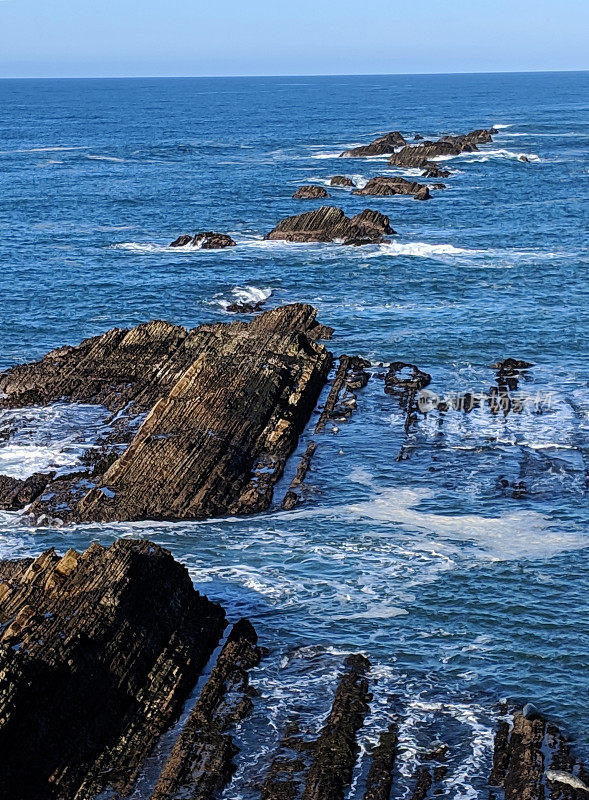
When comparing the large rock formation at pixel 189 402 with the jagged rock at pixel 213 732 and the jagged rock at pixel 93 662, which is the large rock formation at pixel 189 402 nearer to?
the jagged rock at pixel 93 662

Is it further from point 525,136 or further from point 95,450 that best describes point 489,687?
point 525,136

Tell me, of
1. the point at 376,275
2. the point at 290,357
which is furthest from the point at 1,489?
the point at 376,275

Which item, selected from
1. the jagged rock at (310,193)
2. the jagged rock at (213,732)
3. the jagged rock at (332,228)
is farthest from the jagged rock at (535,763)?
the jagged rock at (310,193)

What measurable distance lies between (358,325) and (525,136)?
10664 centimetres

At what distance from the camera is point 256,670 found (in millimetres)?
22594

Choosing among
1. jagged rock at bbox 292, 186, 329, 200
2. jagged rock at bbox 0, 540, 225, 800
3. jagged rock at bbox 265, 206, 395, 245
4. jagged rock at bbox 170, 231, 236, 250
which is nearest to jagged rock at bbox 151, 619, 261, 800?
jagged rock at bbox 0, 540, 225, 800

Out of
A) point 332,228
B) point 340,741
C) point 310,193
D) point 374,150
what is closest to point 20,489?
point 340,741

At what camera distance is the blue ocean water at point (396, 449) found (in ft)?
74.1

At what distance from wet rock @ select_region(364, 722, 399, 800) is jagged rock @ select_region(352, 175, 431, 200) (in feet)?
248

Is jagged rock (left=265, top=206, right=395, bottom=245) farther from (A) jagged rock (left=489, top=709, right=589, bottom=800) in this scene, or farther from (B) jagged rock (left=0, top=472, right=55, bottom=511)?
(A) jagged rock (left=489, top=709, right=589, bottom=800)

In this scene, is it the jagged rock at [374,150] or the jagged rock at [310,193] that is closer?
the jagged rock at [310,193]

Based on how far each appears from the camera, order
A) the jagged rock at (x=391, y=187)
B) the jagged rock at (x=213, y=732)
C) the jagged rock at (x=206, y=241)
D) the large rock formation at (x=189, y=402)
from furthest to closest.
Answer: the jagged rock at (x=391, y=187) → the jagged rock at (x=206, y=241) → the large rock formation at (x=189, y=402) → the jagged rock at (x=213, y=732)

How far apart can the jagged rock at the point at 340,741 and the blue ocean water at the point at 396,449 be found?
33 cm

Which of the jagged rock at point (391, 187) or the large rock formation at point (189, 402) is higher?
the jagged rock at point (391, 187)
